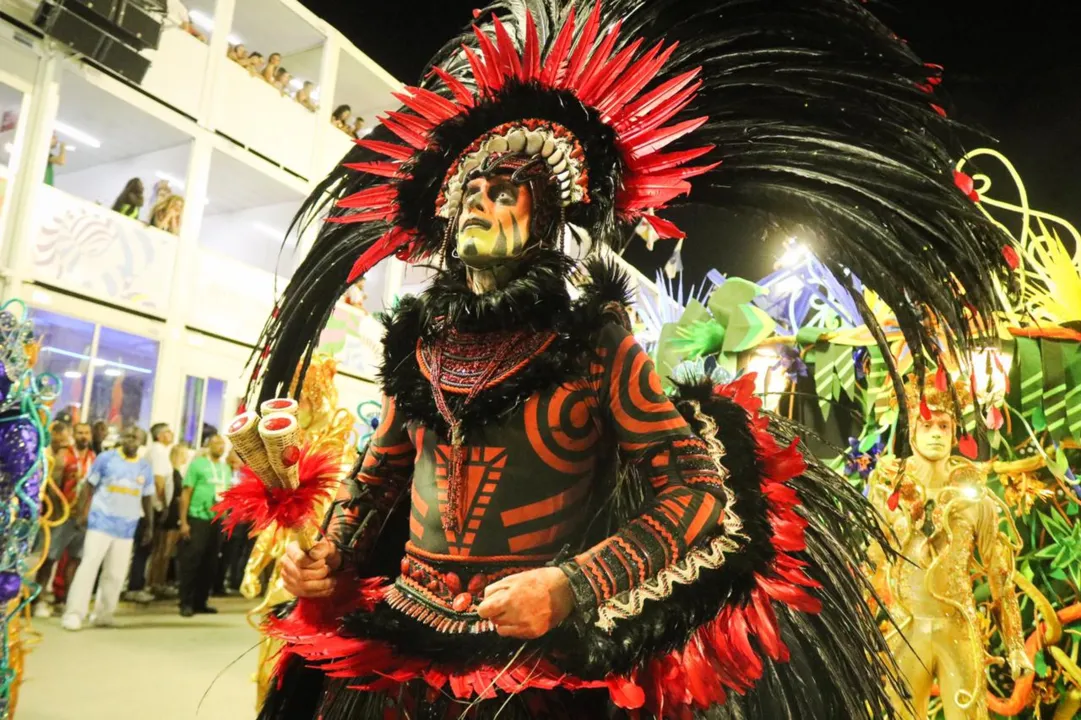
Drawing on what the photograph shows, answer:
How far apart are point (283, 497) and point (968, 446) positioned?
3.43m

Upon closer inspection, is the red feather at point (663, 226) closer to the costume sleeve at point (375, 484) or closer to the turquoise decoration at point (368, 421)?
the costume sleeve at point (375, 484)

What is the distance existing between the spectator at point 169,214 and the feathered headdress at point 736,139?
28.1 feet

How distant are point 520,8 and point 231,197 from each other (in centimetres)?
1069

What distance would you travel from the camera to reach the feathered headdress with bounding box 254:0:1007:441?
1641 millimetres

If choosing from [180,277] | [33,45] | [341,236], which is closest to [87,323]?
[180,277]

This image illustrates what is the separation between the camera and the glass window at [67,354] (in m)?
8.16

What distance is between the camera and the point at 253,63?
10.5m

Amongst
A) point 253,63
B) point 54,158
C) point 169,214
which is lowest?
point 169,214

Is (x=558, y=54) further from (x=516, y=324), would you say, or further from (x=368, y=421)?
(x=368, y=421)

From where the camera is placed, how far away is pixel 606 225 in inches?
66.1

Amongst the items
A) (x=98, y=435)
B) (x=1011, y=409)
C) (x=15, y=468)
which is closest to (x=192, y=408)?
(x=98, y=435)

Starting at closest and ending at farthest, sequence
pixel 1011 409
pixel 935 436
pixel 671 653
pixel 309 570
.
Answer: pixel 671 653, pixel 309 570, pixel 935 436, pixel 1011 409

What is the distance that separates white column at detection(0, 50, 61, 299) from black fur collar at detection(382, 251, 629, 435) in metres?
7.57

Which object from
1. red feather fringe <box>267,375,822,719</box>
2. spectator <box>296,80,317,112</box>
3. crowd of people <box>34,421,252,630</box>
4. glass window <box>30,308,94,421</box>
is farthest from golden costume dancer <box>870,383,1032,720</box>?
spectator <box>296,80,317,112</box>
